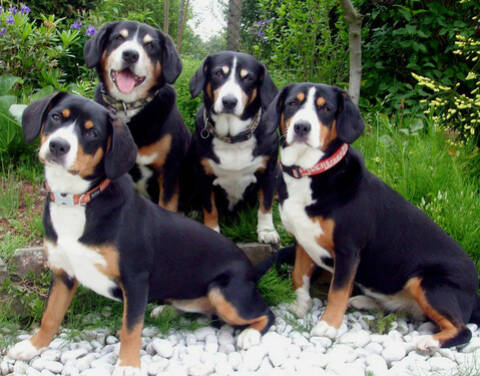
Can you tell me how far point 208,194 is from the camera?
4.15 meters

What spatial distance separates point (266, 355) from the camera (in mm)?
3084

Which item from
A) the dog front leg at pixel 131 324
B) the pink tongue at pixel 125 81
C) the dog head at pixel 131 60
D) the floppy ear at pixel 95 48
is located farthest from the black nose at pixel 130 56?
the dog front leg at pixel 131 324

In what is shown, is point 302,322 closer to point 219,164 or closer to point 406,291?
point 406,291

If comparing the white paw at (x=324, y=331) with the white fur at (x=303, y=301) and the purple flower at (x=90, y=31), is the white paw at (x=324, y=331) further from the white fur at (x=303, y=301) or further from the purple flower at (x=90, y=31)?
the purple flower at (x=90, y=31)

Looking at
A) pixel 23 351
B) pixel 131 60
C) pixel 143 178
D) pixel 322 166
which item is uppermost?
pixel 131 60

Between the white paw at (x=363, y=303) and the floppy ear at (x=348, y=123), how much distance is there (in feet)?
3.85

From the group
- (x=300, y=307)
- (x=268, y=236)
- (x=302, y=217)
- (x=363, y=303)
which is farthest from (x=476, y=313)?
(x=268, y=236)

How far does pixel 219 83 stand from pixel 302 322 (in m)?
1.72

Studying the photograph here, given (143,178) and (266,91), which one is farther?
(143,178)

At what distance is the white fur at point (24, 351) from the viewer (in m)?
3.00

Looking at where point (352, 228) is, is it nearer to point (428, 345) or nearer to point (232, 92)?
point (428, 345)

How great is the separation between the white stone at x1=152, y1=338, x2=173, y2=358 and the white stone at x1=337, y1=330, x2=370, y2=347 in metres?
1.01

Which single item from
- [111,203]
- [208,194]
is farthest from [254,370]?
[208,194]

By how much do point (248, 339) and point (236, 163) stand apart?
1338mm
